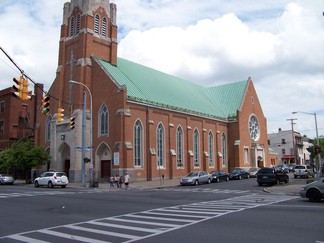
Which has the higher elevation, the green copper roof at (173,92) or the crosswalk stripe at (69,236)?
the green copper roof at (173,92)

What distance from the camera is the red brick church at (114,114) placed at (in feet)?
135

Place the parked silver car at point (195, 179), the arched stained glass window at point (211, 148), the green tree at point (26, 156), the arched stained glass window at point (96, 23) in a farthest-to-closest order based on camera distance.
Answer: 1. the arched stained glass window at point (211, 148)
2. the arched stained glass window at point (96, 23)
3. the green tree at point (26, 156)
4. the parked silver car at point (195, 179)

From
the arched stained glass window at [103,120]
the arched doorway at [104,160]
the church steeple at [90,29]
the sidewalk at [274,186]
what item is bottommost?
the sidewalk at [274,186]

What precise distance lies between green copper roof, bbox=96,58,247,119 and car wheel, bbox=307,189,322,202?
86.0 ft

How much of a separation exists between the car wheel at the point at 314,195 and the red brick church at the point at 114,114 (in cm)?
2276

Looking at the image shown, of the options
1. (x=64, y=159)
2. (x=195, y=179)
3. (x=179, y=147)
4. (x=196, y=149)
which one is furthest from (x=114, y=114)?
(x=196, y=149)

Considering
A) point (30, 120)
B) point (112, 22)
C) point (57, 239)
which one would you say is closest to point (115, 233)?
point (57, 239)

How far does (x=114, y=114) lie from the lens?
1620 inches

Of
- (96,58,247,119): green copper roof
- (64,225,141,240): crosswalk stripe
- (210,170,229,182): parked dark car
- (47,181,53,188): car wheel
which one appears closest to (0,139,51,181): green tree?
(47,181,53,188): car wheel

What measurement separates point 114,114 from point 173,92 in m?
13.4

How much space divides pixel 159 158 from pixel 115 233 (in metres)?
35.1

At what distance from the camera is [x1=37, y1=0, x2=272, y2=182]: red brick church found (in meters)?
41.2

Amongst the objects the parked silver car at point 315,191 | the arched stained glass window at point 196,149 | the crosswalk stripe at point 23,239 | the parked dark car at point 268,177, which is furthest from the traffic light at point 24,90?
the arched stained glass window at point 196,149

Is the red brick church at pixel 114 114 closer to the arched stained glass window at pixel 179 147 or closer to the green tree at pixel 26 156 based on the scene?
the arched stained glass window at pixel 179 147
